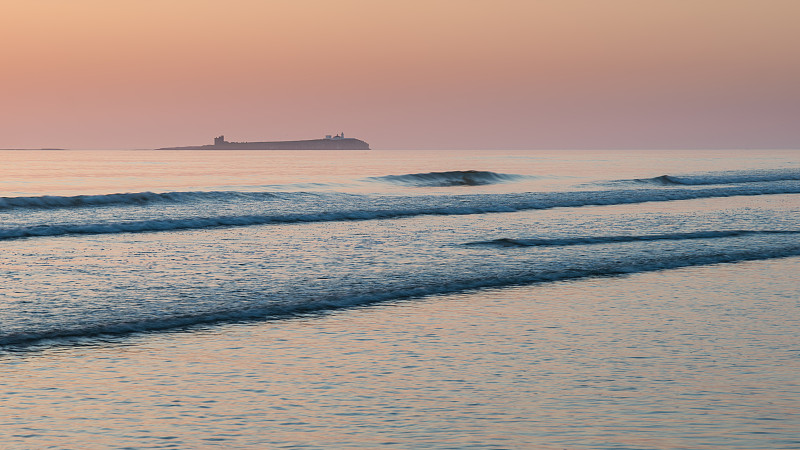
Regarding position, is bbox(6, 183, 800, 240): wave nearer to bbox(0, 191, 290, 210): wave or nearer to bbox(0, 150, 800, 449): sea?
bbox(0, 150, 800, 449): sea

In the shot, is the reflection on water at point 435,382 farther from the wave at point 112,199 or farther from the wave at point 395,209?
the wave at point 112,199

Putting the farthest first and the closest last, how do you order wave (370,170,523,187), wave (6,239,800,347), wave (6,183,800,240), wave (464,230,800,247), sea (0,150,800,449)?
wave (370,170,523,187) < wave (6,183,800,240) < wave (464,230,800,247) < wave (6,239,800,347) < sea (0,150,800,449)

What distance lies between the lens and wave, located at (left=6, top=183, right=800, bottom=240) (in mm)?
22844

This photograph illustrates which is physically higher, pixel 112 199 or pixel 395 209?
pixel 112 199

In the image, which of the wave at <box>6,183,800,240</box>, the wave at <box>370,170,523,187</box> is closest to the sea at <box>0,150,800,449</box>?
the wave at <box>6,183,800,240</box>

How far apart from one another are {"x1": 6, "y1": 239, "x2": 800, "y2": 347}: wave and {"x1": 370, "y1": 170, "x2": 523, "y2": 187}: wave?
41.2 metres

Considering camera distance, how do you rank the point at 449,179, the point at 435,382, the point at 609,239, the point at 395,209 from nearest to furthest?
the point at 435,382 → the point at 609,239 → the point at 395,209 → the point at 449,179

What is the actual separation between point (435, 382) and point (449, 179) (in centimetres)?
5754

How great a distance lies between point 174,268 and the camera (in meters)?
14.6

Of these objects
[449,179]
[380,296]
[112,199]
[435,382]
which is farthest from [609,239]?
[449,179]

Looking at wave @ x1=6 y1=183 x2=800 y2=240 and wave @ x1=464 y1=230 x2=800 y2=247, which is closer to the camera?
wave @ x1=464 y1=230 x2=800 y2=247

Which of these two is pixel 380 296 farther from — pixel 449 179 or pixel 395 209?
pixel 449 179

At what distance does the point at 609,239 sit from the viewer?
2023 cm

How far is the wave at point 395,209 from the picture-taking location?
22.8 metres
